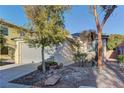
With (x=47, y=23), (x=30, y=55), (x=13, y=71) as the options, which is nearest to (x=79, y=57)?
(x=47, y=23)

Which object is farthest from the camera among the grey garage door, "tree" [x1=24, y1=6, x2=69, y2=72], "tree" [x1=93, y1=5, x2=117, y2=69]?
the grey garage door

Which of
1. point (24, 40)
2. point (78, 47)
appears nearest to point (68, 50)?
point (78, 47)

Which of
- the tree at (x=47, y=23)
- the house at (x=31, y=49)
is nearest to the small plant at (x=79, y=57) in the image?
the house at (x=31, y=49)

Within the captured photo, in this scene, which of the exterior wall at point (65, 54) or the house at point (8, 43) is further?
the house at point (8, 43)

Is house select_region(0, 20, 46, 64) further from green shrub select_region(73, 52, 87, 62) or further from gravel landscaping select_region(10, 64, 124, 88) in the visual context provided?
green shrub select_region(73, 52, 87, 62)

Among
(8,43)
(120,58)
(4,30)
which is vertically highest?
(4,30)

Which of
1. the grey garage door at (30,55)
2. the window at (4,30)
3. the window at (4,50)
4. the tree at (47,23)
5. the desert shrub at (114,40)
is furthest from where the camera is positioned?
the window at (4,30)

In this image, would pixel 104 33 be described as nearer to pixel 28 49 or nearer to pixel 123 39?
pixel 123 39

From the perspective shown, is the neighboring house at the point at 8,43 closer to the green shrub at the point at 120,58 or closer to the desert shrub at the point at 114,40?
the desert shrub at the point at 114,40

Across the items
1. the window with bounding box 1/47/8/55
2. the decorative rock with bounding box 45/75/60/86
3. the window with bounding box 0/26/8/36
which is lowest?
the decorative rock with bounding box 45/75/60/86

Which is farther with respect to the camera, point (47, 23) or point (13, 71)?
point (13, 71)

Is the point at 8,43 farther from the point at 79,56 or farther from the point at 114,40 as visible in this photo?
the point at 114,40

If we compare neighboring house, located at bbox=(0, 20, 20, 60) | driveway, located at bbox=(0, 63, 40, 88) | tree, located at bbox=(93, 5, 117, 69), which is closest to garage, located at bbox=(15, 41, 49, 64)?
driveway, located at bbox=(0, 63, 40, 88)

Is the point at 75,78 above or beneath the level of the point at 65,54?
beneath
